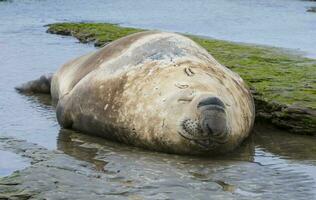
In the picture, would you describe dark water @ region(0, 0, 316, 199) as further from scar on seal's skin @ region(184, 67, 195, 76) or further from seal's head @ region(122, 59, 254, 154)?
scar on seal's skin @ region(184, 67, 195, 76)

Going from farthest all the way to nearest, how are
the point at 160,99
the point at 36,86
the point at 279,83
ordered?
the point at 36,86 → the point at 279,83 → the point at 160,99

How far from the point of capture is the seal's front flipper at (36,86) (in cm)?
900

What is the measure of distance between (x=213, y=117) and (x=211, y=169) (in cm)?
39

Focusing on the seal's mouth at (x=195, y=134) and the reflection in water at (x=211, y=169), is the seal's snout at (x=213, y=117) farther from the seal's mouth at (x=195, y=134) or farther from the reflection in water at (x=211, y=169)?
the reflection in water at (x=211, y=169)

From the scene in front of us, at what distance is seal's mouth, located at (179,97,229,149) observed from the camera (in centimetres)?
554

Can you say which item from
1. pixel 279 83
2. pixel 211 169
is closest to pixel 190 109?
pixel 211 169

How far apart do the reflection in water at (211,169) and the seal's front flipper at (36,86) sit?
94.8 inches

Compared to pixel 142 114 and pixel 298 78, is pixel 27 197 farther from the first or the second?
pixel 298 78

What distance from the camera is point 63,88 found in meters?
7.94

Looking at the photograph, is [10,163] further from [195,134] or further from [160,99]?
[195,134]

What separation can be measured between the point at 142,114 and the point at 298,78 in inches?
108

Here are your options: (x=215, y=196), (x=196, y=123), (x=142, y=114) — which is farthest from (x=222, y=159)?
(x=215, y=196)

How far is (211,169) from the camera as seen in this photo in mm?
5359

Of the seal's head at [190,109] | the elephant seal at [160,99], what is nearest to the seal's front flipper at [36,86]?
the elephant seal at [160,99]
